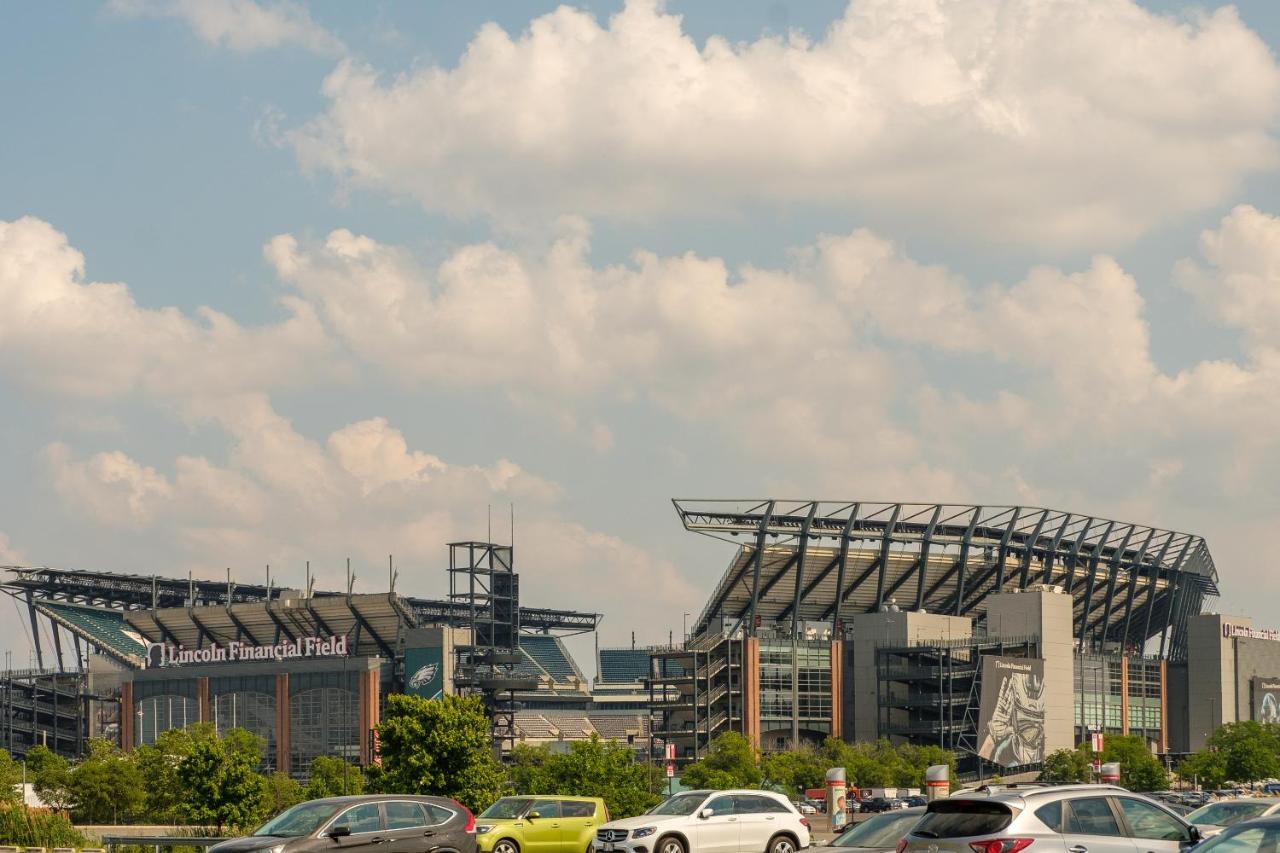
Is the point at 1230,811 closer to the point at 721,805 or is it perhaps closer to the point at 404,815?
the point at 721,805

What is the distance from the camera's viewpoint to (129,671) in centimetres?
18825

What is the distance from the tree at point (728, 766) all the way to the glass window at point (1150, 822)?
324ft

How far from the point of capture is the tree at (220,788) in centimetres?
6738

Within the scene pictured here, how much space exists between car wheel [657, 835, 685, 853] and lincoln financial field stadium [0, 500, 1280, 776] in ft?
351

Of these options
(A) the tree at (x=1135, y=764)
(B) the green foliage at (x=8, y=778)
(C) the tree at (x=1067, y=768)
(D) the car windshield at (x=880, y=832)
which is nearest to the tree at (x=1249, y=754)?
(A) the tree at (x=1135, y=764)

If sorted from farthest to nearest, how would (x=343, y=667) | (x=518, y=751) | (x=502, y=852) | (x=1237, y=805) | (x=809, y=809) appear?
1. (x=343, y=667)
2. (x=518, y=751)
3. (x=809, y=809)
4. (x=502, y=852)
5. (x=1237, y=805)

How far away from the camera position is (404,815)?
3091 cm

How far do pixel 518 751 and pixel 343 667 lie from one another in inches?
1552

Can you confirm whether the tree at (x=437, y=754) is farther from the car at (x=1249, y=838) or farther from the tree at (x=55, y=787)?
the tree at (x=55, y=787)

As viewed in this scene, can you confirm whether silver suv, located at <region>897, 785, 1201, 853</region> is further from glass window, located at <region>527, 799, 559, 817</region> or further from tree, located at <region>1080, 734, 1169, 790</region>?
tree, located at <region>1080, 734, 1169, 790</region>

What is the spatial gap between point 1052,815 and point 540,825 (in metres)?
17.1

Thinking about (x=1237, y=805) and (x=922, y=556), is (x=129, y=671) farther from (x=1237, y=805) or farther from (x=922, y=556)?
(x=1237, y=805)

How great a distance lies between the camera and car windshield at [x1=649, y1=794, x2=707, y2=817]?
36.1 metres

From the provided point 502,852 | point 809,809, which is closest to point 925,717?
point 809,809
